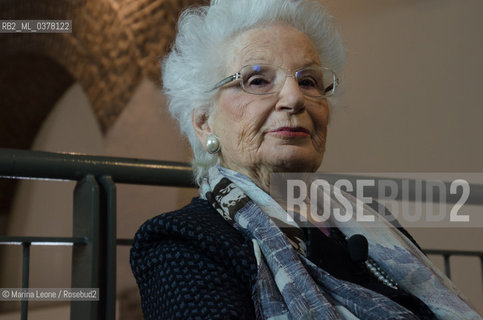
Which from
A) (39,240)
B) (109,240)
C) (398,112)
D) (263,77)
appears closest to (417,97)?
(398,112)

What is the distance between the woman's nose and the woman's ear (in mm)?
249

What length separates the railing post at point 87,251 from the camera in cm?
180

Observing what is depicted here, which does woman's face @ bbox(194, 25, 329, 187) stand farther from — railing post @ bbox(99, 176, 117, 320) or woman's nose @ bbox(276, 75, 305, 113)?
railing post @ bbox(99, 176, 117, 320)

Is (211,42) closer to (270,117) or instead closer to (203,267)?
(270,117)

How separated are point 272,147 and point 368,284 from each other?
0.43 m

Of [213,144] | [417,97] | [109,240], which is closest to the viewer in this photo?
[213,144]

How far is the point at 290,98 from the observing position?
1.64 meters

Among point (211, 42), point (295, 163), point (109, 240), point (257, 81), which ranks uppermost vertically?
point (211, 42)

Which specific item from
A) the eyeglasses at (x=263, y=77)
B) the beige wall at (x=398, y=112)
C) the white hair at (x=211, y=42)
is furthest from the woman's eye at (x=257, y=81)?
the beige wall at (x=398, y=112)

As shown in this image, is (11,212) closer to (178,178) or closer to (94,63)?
(94,63)

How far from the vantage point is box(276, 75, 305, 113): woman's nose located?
5.40 ft

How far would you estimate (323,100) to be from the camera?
1.77 m

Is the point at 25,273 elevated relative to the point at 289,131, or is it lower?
lower

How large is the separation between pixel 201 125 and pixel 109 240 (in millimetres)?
448
